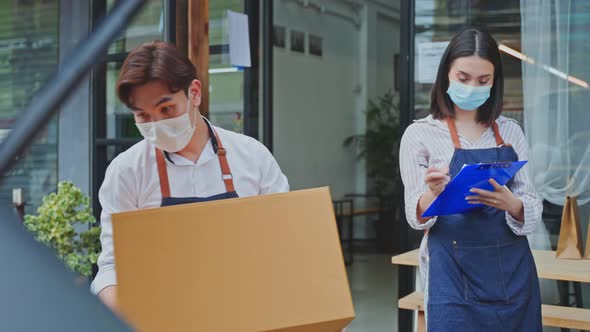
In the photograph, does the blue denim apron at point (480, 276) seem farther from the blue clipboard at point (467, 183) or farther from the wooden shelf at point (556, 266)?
the wooden shelf at point (556, 266)

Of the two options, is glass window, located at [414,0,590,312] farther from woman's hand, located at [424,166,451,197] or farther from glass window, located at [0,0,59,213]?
glass window, located at [0,0,59,213]

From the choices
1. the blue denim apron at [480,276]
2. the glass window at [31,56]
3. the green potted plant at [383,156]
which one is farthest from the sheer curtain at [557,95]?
the green potted plant at [383,156]

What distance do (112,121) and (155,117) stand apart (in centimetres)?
354

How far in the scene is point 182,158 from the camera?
66.9 inches

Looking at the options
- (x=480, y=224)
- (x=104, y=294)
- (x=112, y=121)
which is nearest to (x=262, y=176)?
(x=104, y=294)

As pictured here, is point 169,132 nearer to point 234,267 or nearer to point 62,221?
point 234,267

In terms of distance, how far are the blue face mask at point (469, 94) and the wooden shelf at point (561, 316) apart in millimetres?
1280

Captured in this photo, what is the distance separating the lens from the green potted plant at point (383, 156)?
32.0 ft

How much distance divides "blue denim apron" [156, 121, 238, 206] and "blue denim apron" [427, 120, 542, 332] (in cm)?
63

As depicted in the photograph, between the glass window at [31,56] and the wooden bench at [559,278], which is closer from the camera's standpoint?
the wooden bench at [559,278]

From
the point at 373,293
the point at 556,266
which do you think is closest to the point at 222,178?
the point at 556,266

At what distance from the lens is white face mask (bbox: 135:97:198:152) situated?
1654 millimetres

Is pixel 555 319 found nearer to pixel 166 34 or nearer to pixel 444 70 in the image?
pixel 444 70

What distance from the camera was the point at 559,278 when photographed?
3.01 metres
